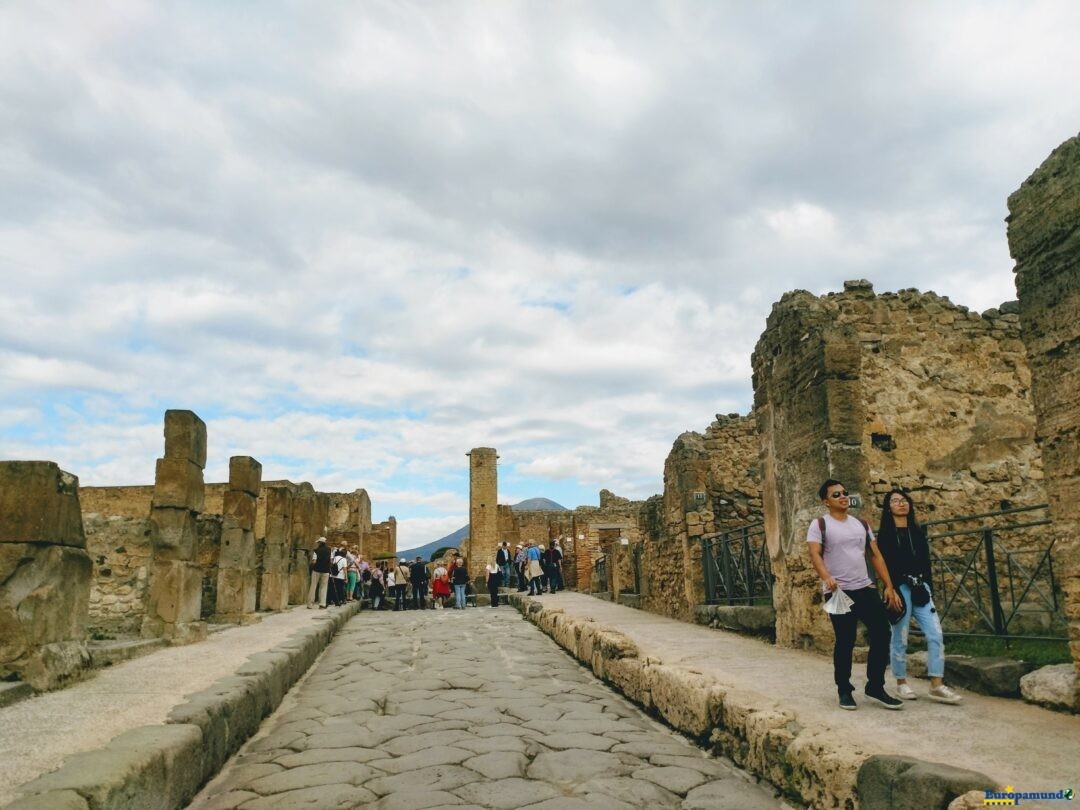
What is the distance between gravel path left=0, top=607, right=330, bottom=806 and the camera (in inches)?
146

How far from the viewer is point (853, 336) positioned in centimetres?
774

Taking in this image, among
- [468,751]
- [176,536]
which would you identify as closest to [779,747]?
[468,751]

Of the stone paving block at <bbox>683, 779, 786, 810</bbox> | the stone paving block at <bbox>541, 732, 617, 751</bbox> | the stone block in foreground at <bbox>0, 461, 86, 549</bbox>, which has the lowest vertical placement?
the stone paving block at <bbox>683, 779, 786, 810</bbox>

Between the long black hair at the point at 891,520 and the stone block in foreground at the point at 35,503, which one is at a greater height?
the stone block in foreground at the point at 35,503

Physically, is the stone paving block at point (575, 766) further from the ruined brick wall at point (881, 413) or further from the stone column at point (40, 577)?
the stone column at point (40, 577)

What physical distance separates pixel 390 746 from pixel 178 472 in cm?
668

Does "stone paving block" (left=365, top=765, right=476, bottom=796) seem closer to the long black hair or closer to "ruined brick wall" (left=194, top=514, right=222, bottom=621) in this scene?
the long black hair

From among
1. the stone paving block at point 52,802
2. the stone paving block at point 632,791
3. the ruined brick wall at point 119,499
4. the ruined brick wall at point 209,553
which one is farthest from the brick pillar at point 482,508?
the stone paving block at point 52,802

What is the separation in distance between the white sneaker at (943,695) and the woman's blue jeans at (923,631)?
11 centimetres

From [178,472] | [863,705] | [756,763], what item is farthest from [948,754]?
[178,472]

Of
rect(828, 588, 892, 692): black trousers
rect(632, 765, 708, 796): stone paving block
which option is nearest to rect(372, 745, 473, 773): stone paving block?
rect(632, 765, 708, 796): stone paving block

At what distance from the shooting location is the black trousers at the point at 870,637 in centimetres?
487

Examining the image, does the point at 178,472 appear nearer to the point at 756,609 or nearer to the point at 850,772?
the point at 756,609

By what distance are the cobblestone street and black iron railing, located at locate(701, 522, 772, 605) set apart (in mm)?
2718
